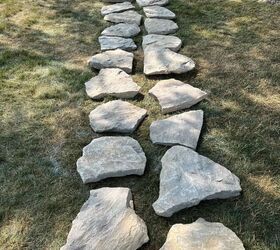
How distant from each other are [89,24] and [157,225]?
2.39 metres

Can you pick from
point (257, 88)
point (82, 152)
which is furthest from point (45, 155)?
point (257, 88)

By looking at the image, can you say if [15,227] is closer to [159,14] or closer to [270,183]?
[270,183]

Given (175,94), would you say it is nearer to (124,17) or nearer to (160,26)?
(160,26)

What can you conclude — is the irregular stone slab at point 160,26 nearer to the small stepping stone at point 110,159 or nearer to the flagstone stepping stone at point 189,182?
the small stepping stone at point 110,159

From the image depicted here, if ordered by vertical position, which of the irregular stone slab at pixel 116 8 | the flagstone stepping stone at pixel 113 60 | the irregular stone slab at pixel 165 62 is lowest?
the irregular stone slab at pixel 116 8

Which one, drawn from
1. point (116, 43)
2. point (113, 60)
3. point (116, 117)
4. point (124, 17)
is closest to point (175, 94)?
point (116, 117)

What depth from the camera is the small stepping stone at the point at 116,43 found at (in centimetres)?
329

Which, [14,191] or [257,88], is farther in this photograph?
[257,88]

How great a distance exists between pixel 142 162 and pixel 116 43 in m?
1.49

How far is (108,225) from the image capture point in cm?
177

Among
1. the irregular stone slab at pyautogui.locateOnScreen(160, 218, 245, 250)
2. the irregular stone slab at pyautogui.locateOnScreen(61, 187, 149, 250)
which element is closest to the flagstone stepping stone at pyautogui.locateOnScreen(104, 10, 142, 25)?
the irregular stone slab at pyautogui.locateOnScreen(61, 187, 149, 250)

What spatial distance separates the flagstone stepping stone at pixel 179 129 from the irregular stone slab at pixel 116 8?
1818 mm

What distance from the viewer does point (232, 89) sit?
274cm

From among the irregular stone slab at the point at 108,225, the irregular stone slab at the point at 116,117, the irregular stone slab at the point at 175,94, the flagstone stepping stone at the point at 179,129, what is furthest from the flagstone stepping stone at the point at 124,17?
the irregular stone slab at the point at 108,225
